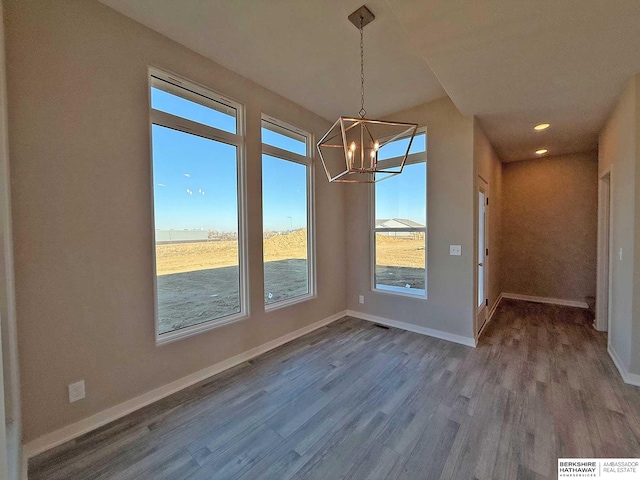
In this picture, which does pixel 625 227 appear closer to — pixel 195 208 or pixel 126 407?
pixel 195 208

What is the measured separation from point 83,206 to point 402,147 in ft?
12.1

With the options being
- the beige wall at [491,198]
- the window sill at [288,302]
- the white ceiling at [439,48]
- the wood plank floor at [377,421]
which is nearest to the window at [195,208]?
the window sill at [288,302]

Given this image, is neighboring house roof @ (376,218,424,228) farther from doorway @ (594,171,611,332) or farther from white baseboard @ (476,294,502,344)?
doorway @ (594,171,611,332)

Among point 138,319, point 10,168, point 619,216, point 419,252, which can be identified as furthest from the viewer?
point 419,252

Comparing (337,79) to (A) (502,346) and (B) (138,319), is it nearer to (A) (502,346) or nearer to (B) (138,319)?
(B) (138,319)

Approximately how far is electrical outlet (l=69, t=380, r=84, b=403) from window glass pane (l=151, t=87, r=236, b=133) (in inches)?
89.7

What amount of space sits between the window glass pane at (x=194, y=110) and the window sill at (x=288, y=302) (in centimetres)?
209

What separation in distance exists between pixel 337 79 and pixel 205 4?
4.78ft

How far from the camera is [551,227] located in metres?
5.21

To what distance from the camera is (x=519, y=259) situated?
5.54m

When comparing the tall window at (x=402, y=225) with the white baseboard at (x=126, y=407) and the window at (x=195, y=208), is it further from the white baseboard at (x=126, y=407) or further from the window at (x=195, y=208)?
the window at (x=195, y=208)

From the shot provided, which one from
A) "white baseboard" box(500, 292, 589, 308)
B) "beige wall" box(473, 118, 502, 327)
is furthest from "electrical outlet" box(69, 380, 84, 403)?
"white baseboard" box(500, 292, 589, 308)

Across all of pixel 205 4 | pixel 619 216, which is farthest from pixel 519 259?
pixel 205 4

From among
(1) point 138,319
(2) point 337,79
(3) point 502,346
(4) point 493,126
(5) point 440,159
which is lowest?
(3) point 502,346
